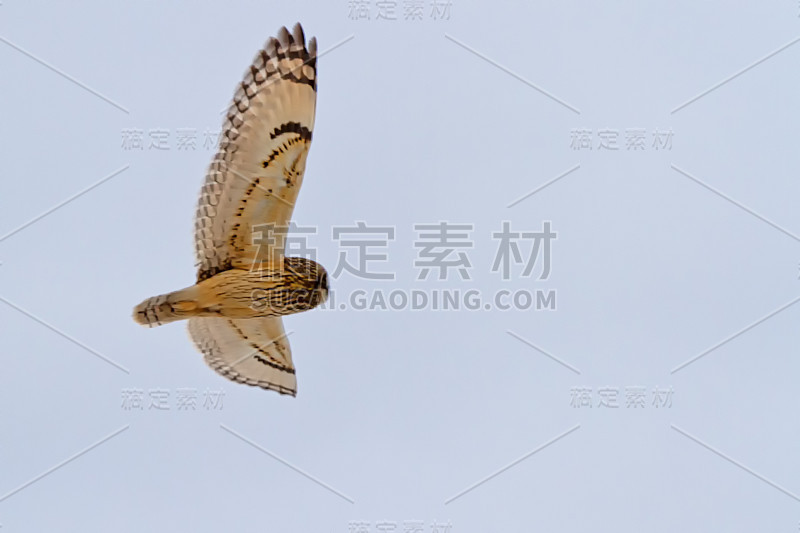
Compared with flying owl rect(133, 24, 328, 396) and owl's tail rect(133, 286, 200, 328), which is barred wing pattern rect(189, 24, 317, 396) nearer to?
flying owl rect(133, 24, 328, 396)

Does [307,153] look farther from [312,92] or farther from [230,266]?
[230,266]

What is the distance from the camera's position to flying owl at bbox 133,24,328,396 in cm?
1099

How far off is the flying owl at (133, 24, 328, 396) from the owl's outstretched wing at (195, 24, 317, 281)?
0.03 feet

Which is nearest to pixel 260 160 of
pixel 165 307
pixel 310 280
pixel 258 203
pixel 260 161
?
pixel 260 161

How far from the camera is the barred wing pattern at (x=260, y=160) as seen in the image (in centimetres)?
1098

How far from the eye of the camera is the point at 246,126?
11055 mm

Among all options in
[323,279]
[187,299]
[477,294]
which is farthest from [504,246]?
[187,299]

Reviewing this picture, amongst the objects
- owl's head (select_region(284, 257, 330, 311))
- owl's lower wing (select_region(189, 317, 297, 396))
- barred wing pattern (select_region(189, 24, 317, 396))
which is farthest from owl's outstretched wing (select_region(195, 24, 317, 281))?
owl's lower wing (select_region(189, 317, 297, 396))

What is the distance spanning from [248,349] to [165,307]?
157 centimetres

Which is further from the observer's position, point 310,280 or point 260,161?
point 310,280

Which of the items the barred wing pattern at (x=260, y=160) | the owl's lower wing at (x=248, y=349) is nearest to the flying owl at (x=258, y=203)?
the barred wing pattern at (x=260, y=160)

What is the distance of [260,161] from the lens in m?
11.0

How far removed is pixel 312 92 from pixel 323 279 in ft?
6.43

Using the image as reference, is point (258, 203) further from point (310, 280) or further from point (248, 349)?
point (248, 349)
